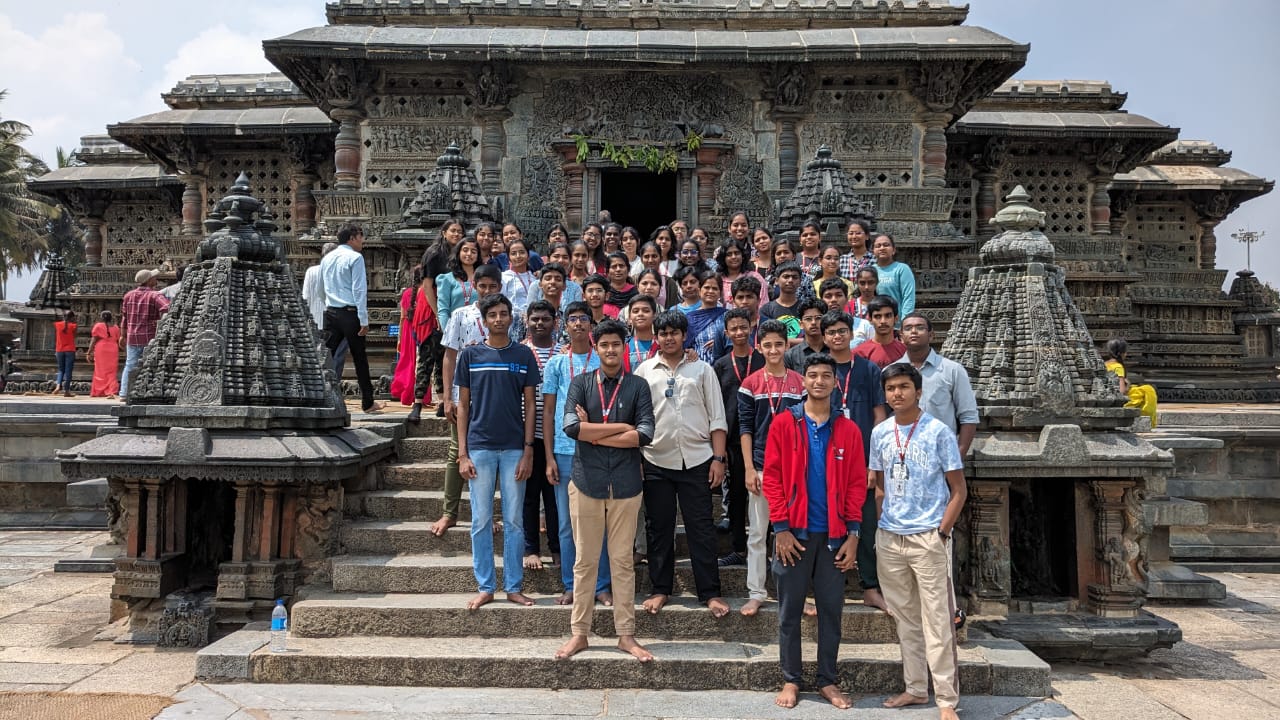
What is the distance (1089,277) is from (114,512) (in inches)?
549

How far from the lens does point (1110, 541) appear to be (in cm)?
554

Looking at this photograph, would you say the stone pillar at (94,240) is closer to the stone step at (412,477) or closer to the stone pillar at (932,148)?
the stone step at (412,477)

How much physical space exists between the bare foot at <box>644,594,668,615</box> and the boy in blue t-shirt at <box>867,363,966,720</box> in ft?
4.17

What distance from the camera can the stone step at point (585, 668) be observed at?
14.8 ft

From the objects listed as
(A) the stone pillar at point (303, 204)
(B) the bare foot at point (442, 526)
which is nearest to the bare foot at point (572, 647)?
(B) the bare foot at point (442, 526)

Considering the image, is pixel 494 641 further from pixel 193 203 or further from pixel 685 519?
pixel 193 203

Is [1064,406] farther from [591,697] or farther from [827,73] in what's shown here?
[827,73]

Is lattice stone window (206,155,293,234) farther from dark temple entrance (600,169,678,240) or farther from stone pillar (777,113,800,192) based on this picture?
stone pillar (777,113,800,192)

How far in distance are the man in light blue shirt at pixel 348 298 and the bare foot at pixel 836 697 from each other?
15.9 feet

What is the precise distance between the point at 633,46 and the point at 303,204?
A: 7881 millimetres

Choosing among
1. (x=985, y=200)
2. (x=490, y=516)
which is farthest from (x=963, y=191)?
(x=490, y=516)

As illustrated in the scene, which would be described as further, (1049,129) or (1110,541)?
(1049,129)

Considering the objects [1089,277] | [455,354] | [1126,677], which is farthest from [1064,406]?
[1089,277]

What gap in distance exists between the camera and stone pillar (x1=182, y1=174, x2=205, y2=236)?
17.1m
